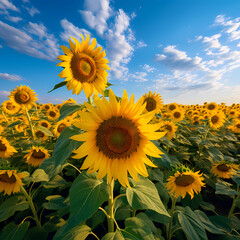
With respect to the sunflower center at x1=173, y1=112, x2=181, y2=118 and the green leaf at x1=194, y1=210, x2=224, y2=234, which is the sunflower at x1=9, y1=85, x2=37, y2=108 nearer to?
the green leaf at x1=194, y1=210, x2=224, y2=234

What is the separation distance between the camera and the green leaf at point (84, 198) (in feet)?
3.73

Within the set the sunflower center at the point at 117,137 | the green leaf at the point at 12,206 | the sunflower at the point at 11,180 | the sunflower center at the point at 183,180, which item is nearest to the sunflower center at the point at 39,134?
the sunflower at the point at 11,180

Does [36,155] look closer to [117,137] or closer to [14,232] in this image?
[14,232]

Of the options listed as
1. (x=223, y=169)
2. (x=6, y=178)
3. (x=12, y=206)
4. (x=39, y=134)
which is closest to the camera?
(x=12, y=206)

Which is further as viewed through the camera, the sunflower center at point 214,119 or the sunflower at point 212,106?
the sunflower at point 212,106

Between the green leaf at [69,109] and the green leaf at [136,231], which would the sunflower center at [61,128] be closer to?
the green leaf at [69,109]

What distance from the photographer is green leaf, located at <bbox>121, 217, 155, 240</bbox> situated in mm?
1538

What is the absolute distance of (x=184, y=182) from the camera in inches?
95.0

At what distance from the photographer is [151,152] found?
1.46 metres

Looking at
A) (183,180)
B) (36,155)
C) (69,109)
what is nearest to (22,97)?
(36,155)

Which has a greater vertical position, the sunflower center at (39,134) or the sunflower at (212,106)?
the sunflower at (212,106)

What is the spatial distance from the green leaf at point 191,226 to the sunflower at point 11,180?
2.62m

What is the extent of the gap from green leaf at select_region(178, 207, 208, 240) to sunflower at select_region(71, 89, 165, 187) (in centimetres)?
128

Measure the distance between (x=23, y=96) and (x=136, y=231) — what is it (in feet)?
15.5
